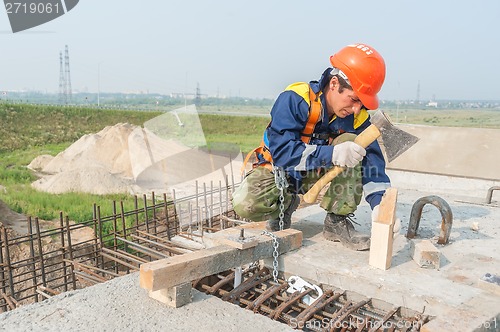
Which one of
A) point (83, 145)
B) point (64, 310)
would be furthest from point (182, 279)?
point (83, 145)

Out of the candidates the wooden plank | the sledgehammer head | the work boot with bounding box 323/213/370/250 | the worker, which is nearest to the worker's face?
the worker

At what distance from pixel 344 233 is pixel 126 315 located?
1833mm

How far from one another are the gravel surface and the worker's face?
5.36 ft

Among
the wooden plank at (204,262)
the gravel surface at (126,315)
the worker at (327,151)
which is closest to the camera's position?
the gravel surface at (126,315)

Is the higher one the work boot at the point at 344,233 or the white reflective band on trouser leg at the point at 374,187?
the white reflective band on trouser leg at the point at 374,187

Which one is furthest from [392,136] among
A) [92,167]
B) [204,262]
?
Result: [92,167]

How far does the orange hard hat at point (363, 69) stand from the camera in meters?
3.03

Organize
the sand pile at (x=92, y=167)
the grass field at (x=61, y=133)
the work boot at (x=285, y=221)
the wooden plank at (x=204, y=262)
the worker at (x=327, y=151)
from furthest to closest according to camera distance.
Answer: the sand pile at (x=92, y=167) → the grass field at (x=61, y=133) → the work boot at (x=285, y=221) → the worker at (x=327, y=151) → the wooden plank at (x=204, y=262)

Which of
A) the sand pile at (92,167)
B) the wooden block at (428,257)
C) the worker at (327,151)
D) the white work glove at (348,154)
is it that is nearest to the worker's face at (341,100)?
the worker at (327,151)

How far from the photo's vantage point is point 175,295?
2.42 m

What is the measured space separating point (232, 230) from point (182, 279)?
98 cm

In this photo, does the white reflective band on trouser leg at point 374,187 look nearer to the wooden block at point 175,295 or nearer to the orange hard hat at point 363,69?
the orange hard hat at point 363,69

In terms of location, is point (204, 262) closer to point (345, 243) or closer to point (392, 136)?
point (345, 243)

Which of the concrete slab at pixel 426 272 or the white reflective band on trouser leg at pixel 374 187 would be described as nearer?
the concrete slab at pixel 426 272
